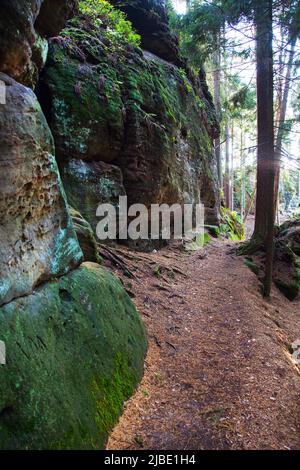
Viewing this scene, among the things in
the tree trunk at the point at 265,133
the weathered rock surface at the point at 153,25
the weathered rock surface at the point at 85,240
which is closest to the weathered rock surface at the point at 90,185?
the weathered rock surface at the point at 85,240

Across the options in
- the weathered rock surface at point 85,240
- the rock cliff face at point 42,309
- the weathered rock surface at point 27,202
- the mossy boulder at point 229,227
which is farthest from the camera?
the mossy boulder at point 229,227

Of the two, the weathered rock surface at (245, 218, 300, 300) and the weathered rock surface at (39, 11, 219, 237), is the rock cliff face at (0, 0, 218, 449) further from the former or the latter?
the weathered rock surface at (245, 218, 300, 300)

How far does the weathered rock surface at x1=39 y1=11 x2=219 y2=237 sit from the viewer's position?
7.75m

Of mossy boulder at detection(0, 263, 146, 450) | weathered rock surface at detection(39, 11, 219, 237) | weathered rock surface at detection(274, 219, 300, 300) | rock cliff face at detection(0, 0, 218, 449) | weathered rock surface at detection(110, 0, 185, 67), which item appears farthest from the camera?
weathered rock surface at detection(110, 0, 185, 67)

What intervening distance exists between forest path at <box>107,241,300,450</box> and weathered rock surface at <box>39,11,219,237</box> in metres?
2.43

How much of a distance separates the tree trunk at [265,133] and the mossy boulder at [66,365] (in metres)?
5.43

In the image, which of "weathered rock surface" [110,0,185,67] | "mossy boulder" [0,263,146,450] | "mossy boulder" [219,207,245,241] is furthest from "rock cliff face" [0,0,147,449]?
"mossy boulder" [219,207,245,241]

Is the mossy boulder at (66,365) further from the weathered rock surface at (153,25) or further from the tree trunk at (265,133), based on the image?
the weathered rock surface at (153,25)

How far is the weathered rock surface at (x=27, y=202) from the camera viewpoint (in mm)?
3246

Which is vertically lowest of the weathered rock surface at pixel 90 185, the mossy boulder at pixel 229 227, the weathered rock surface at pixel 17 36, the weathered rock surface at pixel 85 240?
the mossy boulder at pixel 229 227

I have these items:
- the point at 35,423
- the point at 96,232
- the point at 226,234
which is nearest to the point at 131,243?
the point at 96,232

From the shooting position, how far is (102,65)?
8977 mm

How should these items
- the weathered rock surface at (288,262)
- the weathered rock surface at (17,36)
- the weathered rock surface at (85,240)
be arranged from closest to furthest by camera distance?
the weathered rock surface at (17,36)
the weathered rock surface at (85,240)
the weathered rock surface at (288,262)
